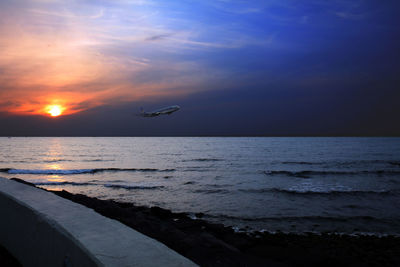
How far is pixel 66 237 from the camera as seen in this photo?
2.68m

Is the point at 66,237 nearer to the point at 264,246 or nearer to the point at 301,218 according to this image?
the point at 264,246

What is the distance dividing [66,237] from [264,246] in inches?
205

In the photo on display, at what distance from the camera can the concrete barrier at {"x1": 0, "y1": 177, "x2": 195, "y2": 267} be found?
2.33 meters

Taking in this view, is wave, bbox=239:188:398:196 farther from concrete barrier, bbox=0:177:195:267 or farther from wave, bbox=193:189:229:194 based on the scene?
concrete barrier, bbox=0:177:195:267

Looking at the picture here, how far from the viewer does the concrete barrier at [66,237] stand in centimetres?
233

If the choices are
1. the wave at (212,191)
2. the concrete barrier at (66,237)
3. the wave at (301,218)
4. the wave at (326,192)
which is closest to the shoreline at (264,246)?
the wave at (301,218)

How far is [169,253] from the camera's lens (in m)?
2.45

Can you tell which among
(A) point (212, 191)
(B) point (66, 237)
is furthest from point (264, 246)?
(A) point (212, 191)

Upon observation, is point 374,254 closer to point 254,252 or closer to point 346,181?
point 254,252

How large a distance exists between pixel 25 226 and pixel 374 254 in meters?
7.61

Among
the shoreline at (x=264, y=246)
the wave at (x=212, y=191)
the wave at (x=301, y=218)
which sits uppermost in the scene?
the shoreline at (x=264, y=246)

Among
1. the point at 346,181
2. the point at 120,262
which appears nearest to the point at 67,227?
the point at 120,262

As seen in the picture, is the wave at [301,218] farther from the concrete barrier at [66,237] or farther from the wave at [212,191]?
the concrete barrier at [66,237]

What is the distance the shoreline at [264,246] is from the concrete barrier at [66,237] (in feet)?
6.89
